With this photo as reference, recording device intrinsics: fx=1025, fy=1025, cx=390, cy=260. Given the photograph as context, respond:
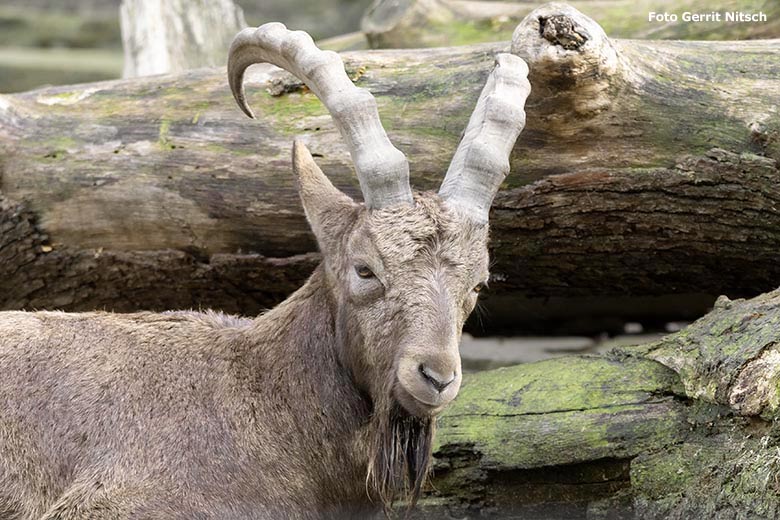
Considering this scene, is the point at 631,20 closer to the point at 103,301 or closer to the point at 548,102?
the point at 548,102

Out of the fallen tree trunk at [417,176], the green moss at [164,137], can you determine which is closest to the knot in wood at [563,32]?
the fallen tree trunk at [417,176]

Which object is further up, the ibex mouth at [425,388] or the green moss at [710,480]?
the ibex mouth at [425,388]

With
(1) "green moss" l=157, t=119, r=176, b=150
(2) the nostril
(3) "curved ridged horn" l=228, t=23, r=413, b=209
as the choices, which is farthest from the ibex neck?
(1) "green moss" l=157, t=119, r=176, b=150

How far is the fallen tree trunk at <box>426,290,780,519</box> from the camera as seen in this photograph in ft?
15.7

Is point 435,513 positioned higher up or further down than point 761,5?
further down

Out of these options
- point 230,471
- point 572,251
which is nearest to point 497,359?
point 572,251

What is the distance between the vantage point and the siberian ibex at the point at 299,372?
15.0 feet

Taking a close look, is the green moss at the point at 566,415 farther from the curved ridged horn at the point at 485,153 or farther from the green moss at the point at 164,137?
the green moss at the point at 164,137

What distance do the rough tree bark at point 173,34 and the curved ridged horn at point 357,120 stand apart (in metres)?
4.88

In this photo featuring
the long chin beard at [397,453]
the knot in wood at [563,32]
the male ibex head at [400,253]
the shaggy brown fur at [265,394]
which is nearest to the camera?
the male ibex head at [400,253]

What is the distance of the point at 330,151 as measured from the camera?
627 cm

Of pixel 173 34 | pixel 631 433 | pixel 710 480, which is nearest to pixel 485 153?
pixel 631 433

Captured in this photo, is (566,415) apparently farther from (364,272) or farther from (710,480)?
(364,272)

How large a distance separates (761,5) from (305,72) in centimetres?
465
